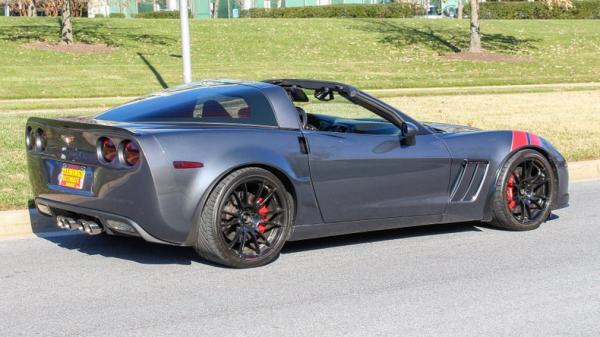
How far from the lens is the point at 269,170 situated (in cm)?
625

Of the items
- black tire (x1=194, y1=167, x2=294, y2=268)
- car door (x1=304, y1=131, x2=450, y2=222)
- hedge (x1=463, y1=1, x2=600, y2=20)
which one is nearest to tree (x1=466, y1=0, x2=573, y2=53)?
hedge (x1=463, y1=1, x2=600, y2=20)

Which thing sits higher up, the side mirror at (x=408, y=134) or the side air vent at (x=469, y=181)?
the side mirror at (x=408, y=134)

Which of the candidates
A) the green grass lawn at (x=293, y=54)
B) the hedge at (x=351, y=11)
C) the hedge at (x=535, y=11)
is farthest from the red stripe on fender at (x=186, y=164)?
the hedge at (x=535, y=11)

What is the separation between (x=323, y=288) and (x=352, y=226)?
97cm

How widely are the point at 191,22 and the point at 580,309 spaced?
35.2 m

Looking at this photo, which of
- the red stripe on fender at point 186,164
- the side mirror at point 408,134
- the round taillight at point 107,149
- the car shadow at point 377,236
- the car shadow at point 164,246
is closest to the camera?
the red stripe on fender at point 186,164

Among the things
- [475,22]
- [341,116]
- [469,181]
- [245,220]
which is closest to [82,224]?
[245,220]

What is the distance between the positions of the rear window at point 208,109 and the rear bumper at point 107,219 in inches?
28.2

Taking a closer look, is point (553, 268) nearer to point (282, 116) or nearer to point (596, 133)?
point (282, 116)

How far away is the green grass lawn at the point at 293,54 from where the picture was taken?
81.0 ft

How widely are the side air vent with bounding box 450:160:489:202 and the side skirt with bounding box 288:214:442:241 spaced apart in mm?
251

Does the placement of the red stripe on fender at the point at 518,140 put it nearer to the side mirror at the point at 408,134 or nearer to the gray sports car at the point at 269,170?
the gray sports car at the point at 269,170

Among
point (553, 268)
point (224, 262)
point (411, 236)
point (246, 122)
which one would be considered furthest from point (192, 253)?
point (553, 268)

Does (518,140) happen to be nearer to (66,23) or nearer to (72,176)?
(72,176)
